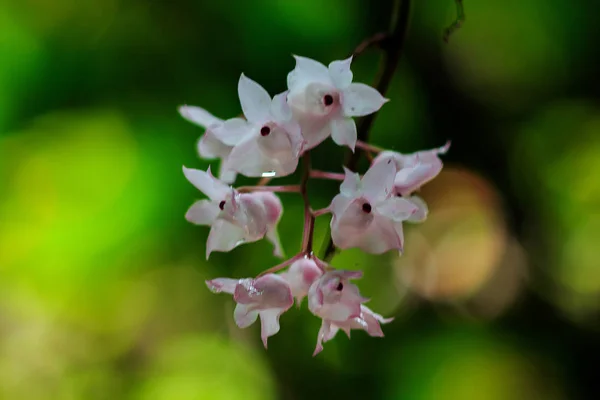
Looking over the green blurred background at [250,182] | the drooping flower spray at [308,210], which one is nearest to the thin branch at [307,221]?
the drooping flower spray at [308,210]

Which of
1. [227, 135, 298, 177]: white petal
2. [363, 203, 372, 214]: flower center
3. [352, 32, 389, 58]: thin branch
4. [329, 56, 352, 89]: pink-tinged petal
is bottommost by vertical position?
[363, 203, 372, 214]: flower center

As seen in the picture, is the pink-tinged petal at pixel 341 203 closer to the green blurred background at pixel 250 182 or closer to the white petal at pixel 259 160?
the white petal at pixel 259 160

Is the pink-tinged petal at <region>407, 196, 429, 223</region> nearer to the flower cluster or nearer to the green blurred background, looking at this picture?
the flower cluster

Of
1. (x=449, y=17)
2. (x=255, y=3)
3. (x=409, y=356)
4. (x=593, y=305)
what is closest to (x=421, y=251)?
(x=409, y=356)

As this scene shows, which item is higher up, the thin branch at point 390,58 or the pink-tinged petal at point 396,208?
the thin branch at point 390,58

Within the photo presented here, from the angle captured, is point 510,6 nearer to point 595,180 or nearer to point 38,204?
point 595,180

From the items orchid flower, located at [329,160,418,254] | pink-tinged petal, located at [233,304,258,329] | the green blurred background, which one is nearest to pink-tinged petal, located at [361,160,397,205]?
orchid flower, located at [329,160,418,254]

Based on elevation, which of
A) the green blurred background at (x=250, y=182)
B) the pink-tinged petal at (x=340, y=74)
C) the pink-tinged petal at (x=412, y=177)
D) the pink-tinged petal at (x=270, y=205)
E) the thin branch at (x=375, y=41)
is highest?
the pink-tinged petal at (x=340, y=74)
